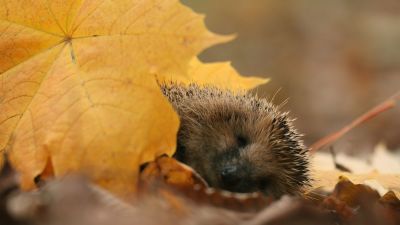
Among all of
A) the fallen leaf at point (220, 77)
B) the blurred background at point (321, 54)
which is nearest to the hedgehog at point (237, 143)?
the fallen leaf at point (220, 77)

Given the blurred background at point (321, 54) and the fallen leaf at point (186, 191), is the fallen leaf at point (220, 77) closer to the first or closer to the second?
the fallen leaf at point (186, 191)

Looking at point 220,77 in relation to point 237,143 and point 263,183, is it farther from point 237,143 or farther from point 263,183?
point 263,183

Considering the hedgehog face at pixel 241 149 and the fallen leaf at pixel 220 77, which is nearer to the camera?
the hedgehog face at pixel 241 149

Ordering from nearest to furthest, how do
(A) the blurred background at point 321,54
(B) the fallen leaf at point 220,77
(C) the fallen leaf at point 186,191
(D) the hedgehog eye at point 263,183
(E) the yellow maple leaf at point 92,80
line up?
(C) the fallen leaf at point 186,191 → (E) the yellow maple leaf at point 92,80 → (D) the hedgehog eye at point 263,183 → (B) the fallen leaf at point 220,77 → (A) the blurred background at point 321,54

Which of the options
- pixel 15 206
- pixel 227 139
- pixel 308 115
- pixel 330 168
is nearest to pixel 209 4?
pixel 308 115

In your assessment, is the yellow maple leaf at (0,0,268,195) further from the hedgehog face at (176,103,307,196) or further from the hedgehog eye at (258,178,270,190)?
the hedgehog eye at (258,178,270,190)

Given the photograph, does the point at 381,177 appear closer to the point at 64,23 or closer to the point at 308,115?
the point at 64,23
